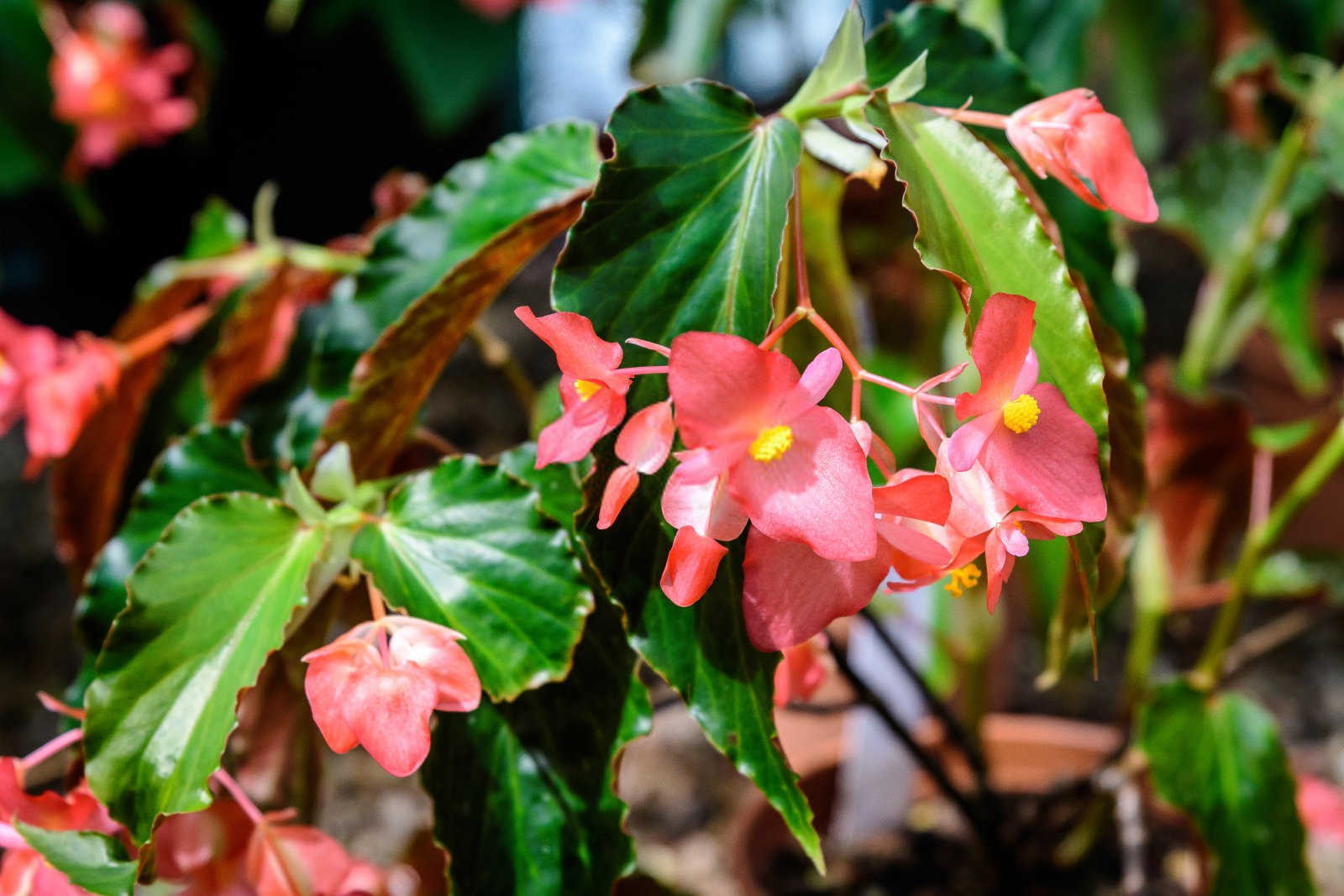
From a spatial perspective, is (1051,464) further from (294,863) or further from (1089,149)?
(294,863)

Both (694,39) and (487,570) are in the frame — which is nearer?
(487,570)

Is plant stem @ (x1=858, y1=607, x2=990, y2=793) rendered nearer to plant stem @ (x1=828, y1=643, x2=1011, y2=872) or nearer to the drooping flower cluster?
plant stem @ (x1=828, y1=643, x2=1011, y2=872)

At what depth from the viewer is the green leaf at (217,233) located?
1.90 ft

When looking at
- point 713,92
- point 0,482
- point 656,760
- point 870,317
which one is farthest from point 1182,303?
point 0,482

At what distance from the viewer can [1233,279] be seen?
2.41 feet

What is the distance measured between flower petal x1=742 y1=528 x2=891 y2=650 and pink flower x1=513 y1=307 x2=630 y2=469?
0.05 m

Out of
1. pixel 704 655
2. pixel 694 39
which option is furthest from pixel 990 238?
pixel 694 39

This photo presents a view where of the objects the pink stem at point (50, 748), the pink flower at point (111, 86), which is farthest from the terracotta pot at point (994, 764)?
the pink flower at point (111, 86)

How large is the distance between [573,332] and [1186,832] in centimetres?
78

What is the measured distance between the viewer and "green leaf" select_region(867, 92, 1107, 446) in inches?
11.0

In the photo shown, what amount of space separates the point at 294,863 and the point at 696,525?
0.21 meters

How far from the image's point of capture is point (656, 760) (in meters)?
1.12

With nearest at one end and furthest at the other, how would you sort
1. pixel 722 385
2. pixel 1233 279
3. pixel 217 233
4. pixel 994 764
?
pixel 722 385 → pixel 217 233 → pixel 1233 279 → pixel 994 764

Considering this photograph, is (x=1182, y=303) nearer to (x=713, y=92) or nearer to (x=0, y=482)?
(x=713, y=92)
